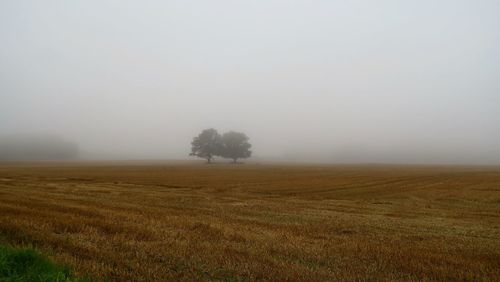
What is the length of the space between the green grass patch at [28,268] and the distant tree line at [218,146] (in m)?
128

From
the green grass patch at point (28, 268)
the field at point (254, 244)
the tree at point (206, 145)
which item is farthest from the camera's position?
the tree at point (206, 145)

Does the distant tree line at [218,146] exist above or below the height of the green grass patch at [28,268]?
above

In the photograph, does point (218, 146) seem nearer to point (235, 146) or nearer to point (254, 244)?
point (235, 146)

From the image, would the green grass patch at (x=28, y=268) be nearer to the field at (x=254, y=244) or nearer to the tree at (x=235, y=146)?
the field at (x=254, y=244)

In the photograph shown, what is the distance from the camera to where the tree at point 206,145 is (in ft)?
447

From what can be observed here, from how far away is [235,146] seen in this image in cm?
13900

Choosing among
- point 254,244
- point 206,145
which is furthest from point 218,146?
point 254,244

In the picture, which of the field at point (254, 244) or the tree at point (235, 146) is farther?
the tree at point (235, 146)

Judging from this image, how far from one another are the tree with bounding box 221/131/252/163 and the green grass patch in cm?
12921

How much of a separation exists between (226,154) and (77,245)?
419 ft

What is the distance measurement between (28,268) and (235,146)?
131 m

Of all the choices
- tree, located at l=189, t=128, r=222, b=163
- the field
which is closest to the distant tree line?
tree, located at l=189, t=128, r=222, b=163

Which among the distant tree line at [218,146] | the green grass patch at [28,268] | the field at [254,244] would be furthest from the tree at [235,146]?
the green grass patch at [28,268]

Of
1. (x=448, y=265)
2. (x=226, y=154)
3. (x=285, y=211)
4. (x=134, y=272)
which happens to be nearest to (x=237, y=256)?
(x=134, y=272)
